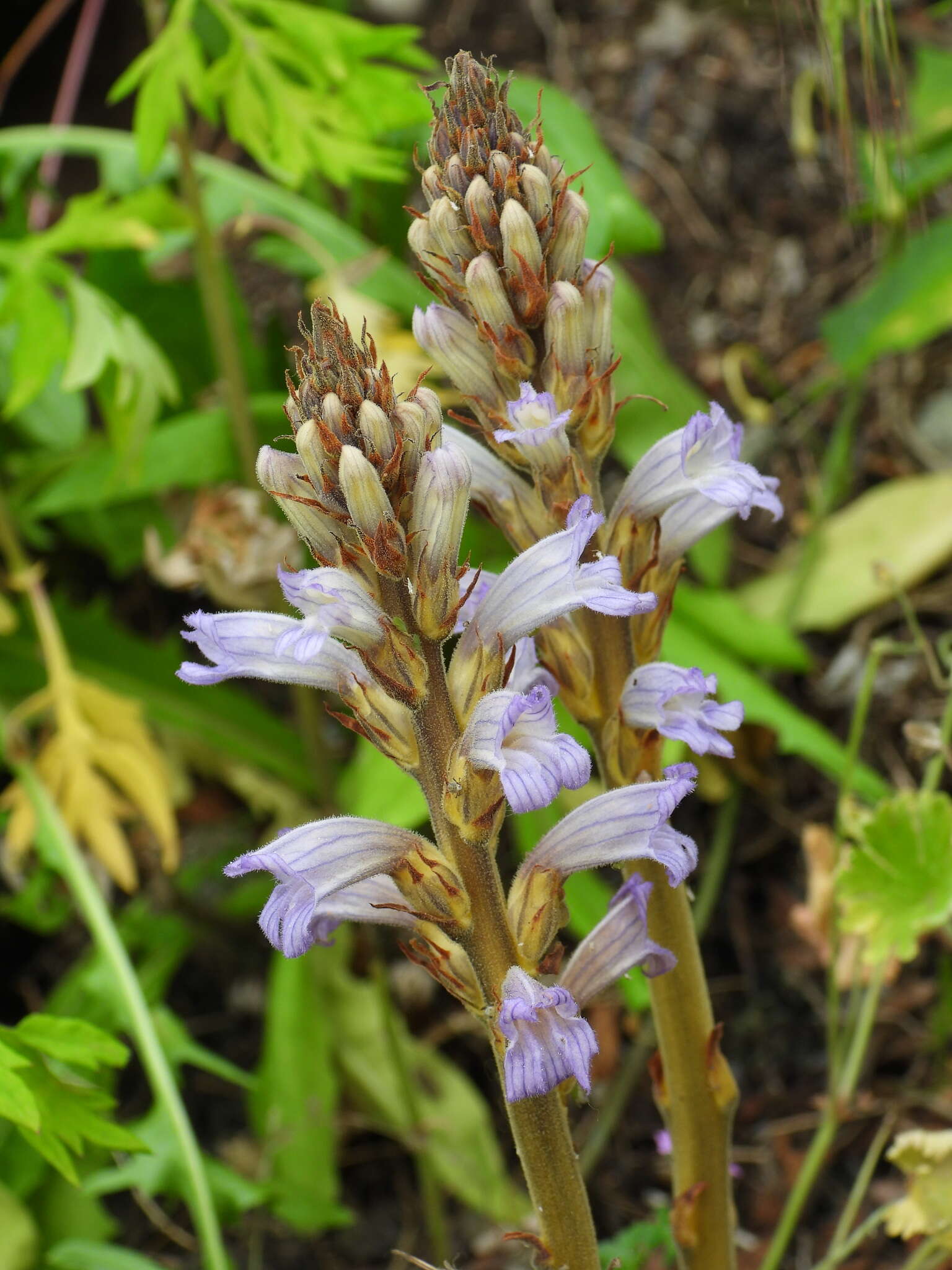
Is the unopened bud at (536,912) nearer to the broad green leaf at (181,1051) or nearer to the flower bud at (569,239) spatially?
the flower bud at (569,239)

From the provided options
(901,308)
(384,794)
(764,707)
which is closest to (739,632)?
(764,707)

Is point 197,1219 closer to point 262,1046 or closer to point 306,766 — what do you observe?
point 262,1046

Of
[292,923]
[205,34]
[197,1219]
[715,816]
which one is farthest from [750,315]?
[292,923]

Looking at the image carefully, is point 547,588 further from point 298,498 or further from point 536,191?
point 536,191

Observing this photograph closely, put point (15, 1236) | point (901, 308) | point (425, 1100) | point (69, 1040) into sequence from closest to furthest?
point (69, 1040), point (15, 1236), point (425, 1100), point (901, 308)

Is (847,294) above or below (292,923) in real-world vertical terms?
above

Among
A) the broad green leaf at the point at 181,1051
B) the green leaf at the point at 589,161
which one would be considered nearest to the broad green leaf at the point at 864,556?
the green leaf at the point at 589,161

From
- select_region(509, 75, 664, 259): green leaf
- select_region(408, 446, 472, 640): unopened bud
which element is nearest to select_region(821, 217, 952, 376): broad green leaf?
select_region(509, 75, 664, 259): green leaf
